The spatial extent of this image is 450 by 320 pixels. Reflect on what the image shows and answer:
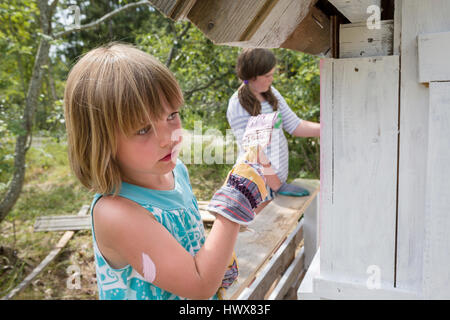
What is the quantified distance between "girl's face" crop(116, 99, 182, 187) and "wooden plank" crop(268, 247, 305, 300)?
1.80 m

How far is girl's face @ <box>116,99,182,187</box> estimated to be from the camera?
2.86 ft

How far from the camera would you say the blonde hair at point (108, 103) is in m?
0.85

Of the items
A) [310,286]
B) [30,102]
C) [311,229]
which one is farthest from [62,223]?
[310,286]

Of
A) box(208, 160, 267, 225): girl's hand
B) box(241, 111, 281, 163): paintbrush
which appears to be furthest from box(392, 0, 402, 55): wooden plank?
box(208, 160, 267, 225): girl's hand

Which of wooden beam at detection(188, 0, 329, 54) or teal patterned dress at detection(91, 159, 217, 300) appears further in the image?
teal patterned dress at detection(91, 159, 217, 300)

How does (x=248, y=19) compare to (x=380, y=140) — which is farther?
(x=380, y=140)

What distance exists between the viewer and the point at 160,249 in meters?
0.85

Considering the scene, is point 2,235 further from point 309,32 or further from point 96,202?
point 309,32

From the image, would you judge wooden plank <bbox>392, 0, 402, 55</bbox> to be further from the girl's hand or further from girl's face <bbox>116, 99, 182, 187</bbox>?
girl's face <bbox>116, 99, 182, 187</bbox>

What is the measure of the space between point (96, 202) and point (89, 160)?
4.3 inches

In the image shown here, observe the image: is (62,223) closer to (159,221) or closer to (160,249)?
(159,221)

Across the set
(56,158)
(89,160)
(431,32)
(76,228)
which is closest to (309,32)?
(431,32)

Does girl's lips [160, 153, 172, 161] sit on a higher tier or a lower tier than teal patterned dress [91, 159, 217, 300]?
higher

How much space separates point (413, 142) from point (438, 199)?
0.18 m
